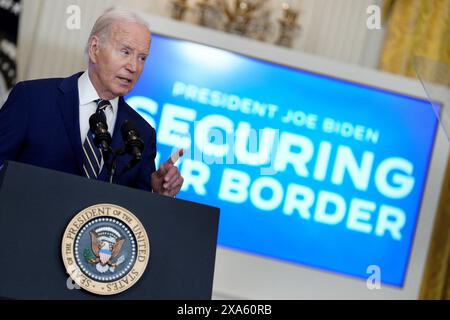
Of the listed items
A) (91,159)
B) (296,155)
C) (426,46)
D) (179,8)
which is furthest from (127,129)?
(426,46)

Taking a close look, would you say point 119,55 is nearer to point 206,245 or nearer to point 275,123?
point 206,245

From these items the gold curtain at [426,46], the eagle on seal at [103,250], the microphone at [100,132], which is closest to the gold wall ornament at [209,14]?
the gold curtain at [426,46]

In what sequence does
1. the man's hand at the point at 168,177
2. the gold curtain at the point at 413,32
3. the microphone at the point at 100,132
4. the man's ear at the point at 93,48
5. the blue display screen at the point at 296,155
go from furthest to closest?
the gold curtain at the point at 413,32 < the blue display screen at the point at 296,155 < the man's ear at the point at 93,48 < the man's hand at the point at 168,177 < the microphone at the point at 100,132

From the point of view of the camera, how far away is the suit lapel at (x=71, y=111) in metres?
1.94

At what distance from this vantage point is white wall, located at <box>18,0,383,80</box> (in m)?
4.69

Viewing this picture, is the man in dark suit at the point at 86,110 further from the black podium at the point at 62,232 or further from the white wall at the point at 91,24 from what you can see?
the white wall at the point at 91,24

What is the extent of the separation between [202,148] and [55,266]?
2.42 metres

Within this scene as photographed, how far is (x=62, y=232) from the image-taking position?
1.59m

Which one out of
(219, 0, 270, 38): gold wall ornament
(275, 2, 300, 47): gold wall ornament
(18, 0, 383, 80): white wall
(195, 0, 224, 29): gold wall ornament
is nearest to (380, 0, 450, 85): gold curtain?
(18, 0, 383, 80): white wall

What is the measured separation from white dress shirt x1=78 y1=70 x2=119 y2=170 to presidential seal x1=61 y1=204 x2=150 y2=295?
0.42 m

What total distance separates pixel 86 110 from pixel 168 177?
289 millimetres

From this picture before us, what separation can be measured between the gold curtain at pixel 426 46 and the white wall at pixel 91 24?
0.13 meters

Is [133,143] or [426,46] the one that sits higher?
[426,46]

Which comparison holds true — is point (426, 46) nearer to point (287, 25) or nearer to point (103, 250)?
point (287, 25)
